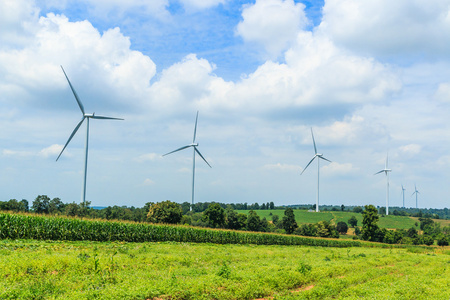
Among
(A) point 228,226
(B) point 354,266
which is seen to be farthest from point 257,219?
(B) point 354,266

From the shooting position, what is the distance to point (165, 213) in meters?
78.4

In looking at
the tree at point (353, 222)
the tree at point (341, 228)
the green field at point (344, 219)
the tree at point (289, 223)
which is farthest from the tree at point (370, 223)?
the tree at point (353, 222)

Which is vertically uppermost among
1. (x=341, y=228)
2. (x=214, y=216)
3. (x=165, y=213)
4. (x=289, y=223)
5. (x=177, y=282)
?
(x=177, y=282)

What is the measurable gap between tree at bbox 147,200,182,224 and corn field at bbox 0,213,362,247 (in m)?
22.7

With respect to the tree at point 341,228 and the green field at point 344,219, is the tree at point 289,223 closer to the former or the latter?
the green field at point 344,219

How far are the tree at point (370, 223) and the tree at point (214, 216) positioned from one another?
1878 inches

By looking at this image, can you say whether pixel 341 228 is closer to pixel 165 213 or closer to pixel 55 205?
pixel 165 213

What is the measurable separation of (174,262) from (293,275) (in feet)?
25.9

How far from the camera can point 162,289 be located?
14641mm

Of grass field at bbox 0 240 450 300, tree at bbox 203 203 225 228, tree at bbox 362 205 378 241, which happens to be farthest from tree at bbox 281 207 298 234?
grass field at bbox 0 240 450 300

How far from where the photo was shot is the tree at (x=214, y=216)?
320ft

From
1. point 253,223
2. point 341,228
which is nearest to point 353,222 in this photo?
point 341,228

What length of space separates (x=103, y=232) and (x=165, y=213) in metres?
38.0

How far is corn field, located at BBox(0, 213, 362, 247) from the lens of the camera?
3297 cm
